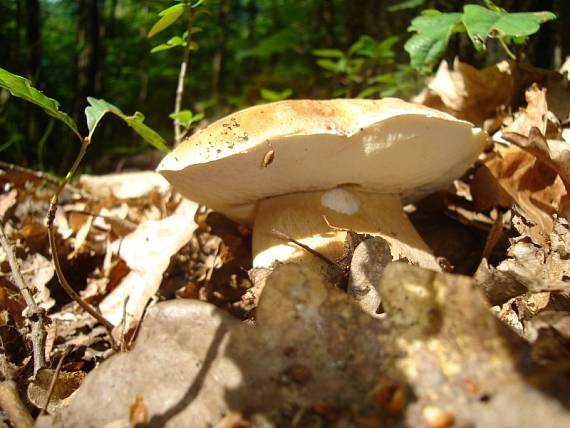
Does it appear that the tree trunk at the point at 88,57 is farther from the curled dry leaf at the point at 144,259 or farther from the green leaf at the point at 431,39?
the green leaf at the point at 431,39

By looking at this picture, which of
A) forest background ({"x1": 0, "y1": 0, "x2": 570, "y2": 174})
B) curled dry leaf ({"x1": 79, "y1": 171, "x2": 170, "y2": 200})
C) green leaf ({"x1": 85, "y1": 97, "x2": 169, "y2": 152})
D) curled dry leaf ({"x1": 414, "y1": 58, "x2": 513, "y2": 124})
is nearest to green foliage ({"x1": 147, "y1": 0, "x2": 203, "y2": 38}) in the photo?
forest background ({"x1": 0, "y1": 0, "x2": 570, "y2": 174})

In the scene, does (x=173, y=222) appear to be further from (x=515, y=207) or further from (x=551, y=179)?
(x=551, y=179)

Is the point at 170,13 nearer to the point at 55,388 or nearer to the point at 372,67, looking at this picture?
the point at 55,388

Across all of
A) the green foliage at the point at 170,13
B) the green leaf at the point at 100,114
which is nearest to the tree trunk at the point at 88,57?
the green foliage at the point at 170,13

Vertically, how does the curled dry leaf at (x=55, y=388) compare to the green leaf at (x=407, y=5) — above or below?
below

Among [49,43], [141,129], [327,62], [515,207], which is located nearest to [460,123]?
[515,207]

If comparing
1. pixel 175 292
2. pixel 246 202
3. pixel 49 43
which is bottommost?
pixel 49 43

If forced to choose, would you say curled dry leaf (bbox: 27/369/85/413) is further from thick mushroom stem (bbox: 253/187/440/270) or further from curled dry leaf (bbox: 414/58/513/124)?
curled dry leaf (bbox: 414/58/513/124)
